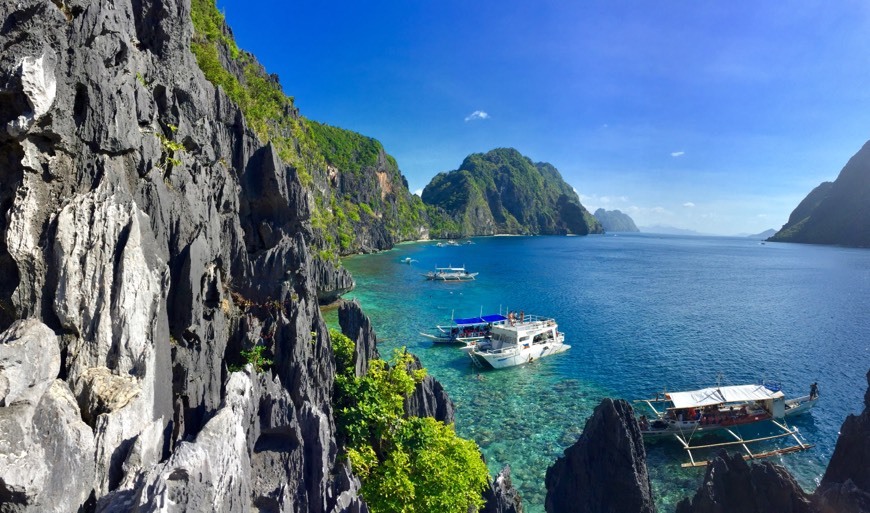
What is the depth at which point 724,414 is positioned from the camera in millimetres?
29375

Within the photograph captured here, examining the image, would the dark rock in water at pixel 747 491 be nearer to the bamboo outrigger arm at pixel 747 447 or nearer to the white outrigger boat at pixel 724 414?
the bamboo outrigger arm at pixel 747 447

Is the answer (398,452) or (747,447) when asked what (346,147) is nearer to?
(747,447)

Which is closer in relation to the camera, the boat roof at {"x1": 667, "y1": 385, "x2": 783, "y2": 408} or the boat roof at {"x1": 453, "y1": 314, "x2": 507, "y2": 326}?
the boat roof at {"x1": 667, "y1": 385, "x2": 783, "y2": 408}

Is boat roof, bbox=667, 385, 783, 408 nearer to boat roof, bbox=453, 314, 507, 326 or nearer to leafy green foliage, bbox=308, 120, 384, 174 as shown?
boat roof, bbox=453, 314, 507, 326

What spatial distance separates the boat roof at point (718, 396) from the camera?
28750 mm

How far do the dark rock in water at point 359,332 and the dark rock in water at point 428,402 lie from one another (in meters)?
2.62

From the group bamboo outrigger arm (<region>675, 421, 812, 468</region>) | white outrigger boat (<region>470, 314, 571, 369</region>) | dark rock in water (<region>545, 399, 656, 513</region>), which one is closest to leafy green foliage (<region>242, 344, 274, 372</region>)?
dark rock in water (<region>545, 399, 656, 513</region>)

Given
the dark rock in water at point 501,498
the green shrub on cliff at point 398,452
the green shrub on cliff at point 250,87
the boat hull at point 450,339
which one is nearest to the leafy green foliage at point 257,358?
the green shrub on cliff at point 398,452

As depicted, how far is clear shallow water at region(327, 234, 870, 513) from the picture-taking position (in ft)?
88.3

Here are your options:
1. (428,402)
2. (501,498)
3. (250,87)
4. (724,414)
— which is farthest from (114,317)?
(250,87)

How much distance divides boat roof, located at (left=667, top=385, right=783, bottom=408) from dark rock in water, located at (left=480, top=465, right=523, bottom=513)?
1545 cm

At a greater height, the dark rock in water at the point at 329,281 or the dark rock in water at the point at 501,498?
the dark rock in water at the point at 329,281

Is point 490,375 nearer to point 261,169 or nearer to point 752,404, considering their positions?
point 752,404

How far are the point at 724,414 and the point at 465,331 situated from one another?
25.5m
